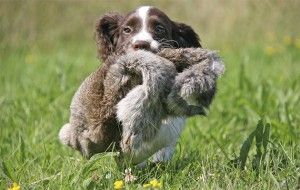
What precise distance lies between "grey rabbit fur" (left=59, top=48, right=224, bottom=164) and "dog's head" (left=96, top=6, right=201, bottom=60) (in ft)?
1.88

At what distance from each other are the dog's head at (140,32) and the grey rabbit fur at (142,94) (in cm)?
57

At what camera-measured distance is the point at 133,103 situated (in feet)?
12.3

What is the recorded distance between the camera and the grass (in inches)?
165

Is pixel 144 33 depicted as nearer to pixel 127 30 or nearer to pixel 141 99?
pixel 127 30

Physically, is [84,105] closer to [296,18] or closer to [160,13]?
[160,13]

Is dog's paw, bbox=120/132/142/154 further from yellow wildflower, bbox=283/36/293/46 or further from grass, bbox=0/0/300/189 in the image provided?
yellow wildflower, bbox=283/36/293/46

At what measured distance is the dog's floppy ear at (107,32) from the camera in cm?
539

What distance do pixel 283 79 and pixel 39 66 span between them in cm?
309

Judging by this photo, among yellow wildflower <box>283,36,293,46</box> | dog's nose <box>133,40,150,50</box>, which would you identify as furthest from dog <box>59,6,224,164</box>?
yellow wildflower <box>283,36,293,46</box>

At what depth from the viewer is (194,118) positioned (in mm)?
6148

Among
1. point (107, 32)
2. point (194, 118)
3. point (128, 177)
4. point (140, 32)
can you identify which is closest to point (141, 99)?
point (128, 177)

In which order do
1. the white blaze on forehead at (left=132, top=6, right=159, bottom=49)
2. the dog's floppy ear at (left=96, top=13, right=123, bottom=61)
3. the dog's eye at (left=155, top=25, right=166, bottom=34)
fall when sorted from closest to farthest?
the white blaze on forehead at (left=132, top=6, right=159, bottom=49), the dog's eye at (left=155, top=25, right=166, bottom=34), the dog's floppy ear at (left=96, top=13, right=123, bottom=61)

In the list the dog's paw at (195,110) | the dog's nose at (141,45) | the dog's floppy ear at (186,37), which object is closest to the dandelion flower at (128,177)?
the dog's paw at (195,110)

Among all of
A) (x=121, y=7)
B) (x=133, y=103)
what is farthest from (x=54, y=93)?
(x=121, y=7)
